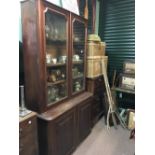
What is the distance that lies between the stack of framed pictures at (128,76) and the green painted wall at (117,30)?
288mm

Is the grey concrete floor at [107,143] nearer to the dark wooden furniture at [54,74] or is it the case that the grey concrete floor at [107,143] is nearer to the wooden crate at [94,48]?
the dark wooden furniture at [54,74]

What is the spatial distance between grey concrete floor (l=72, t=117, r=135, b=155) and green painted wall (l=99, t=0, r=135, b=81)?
4.24 ft

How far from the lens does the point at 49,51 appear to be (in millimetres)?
2021

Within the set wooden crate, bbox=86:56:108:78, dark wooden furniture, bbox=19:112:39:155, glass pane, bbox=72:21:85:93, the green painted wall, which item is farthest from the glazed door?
the green painted wall

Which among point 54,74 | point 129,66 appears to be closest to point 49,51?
point 54,74

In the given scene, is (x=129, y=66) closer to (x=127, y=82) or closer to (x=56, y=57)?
(x=127, y=82)

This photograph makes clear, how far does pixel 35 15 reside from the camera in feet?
5.38

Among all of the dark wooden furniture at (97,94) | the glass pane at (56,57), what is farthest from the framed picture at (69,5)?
the dark wooden furniture at (97,94)

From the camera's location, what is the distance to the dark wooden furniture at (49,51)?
1678 mm

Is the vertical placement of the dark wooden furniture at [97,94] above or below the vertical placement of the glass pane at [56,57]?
below

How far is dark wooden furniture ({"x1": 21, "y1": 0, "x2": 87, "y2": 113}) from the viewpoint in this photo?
5.50 ft

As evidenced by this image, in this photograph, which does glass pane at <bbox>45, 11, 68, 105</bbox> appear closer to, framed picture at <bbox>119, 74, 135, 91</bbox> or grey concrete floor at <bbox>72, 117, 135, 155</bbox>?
grey concrete floor at <bbox>72, 117, 135, 155</bbox>
